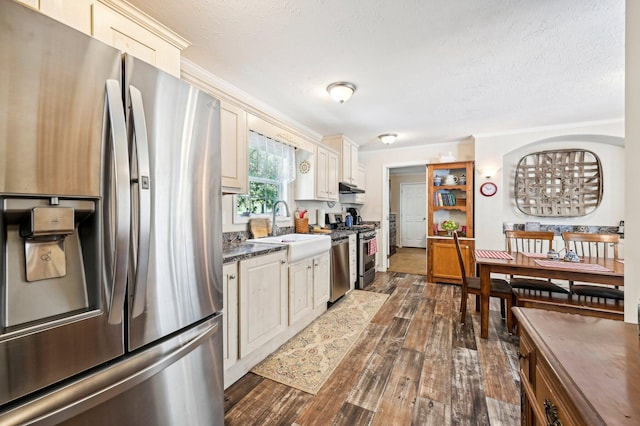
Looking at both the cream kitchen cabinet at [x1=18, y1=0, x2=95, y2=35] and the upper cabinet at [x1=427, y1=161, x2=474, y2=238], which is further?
the upper cabinet at [x1=427, y1=161, x2=474, y2=238]

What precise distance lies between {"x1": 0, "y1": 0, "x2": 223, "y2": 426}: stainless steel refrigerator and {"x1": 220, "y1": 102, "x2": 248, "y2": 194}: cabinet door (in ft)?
2.79

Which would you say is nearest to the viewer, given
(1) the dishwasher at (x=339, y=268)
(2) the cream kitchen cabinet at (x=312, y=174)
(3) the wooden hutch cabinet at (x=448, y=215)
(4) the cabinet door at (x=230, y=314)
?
(4) the cabinet door at (x=230, y=314)

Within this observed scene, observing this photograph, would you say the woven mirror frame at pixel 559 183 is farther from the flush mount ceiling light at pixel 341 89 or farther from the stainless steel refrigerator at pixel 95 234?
the stainless steel refrigerator at pixel 95 234

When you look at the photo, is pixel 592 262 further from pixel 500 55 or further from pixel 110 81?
pixel 110 81

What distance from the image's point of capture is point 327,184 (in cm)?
385

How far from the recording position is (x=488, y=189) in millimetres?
4273

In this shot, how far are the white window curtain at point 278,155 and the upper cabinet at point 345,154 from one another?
3.59 ft

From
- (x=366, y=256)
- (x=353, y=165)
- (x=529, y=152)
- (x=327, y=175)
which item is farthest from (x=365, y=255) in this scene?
(x=529, y=152)

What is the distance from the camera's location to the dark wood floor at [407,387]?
1.57m

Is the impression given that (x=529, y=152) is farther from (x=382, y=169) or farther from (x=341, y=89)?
(x=341, y=89)

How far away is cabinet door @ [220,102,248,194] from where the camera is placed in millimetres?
2070

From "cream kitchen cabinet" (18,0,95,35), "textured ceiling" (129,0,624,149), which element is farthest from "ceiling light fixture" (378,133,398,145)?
"cream kitchen cabinet" (18,0,95,35)

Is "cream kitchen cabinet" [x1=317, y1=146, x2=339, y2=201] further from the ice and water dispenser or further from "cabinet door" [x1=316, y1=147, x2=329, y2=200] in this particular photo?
the ice and water dispenser

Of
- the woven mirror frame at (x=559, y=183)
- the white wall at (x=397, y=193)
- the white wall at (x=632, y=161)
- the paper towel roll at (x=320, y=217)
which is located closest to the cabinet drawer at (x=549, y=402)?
the white wall at (x=632, y=161)
